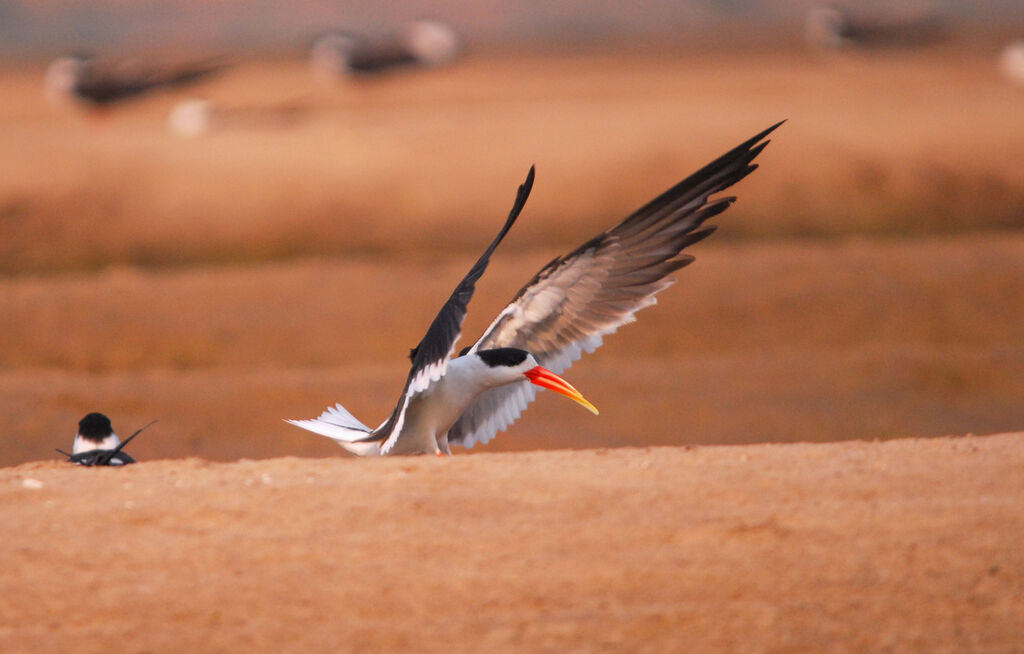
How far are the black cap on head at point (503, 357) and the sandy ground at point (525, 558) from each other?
3.59 ft

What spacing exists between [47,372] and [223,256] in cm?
355

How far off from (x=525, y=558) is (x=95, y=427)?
4276 millimetres

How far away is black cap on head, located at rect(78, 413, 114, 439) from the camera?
7.84m

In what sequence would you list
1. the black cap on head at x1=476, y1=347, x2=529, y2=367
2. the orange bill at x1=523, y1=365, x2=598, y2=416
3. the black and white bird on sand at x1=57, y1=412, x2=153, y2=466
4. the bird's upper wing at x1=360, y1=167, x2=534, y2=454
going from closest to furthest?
1. the bird's upper wing at x1=360, y1=167, x2=534, y2=454
2. the black cap on head at x1=476, y1=347, x2=529, y2=367
3. the orange bill at x1=523, y1=365, x2=598, y2=416
4. the black and white bird on sand at x1=57, y1=412, x2=153, y2=466

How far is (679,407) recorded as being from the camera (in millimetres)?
12086

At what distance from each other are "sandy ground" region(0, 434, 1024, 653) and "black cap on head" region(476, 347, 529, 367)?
1094mm

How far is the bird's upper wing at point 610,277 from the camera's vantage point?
6.43 meters

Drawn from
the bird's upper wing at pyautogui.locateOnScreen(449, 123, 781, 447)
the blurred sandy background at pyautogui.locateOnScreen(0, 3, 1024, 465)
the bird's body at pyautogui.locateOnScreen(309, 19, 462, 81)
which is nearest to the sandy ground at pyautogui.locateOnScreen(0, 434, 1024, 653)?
the bird's upper wing at pyautogui.locateOnScreen(449, 123, 781, 447)

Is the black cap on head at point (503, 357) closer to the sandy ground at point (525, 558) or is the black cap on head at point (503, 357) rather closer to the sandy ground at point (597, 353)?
the sandy ground at point (525, 558)

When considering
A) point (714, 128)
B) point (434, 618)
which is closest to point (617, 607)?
point (434, 618)

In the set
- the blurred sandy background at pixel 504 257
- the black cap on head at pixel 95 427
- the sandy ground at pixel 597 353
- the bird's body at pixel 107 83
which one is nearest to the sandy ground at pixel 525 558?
the black cap on head at pixel 95 427

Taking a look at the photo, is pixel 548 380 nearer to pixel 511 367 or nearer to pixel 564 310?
pixel 511 367

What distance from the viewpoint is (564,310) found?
22.0 ft

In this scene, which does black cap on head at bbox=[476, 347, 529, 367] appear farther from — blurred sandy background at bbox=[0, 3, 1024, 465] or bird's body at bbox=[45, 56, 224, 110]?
bird's body at bbox=[45, 56, 224, 110]
